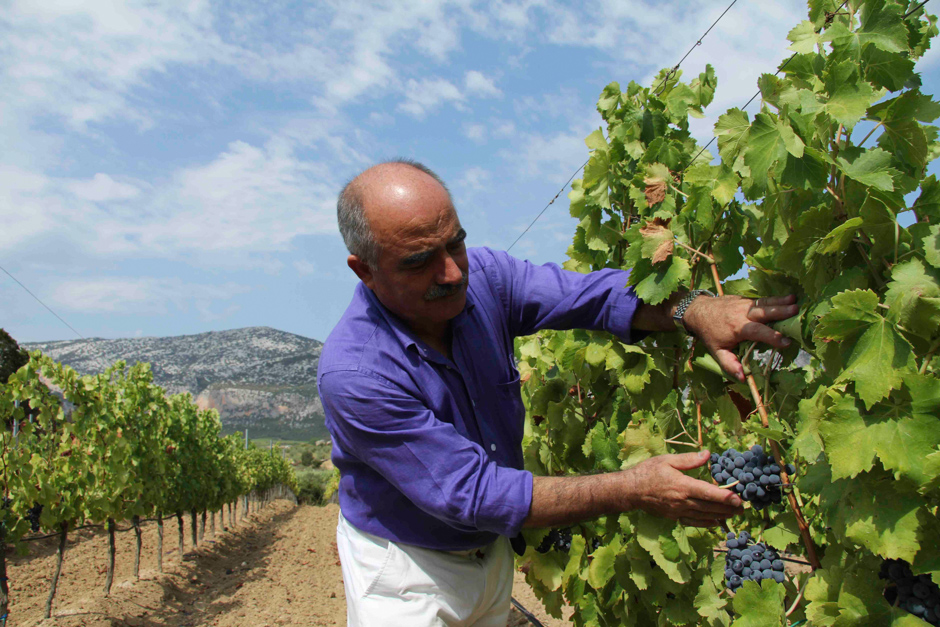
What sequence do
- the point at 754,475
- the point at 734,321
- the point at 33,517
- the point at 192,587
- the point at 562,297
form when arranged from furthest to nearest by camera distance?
1. the point at 192,587
2. the point at 33,517
3. the point at 562,297
4. the point at 734,321
5. the point at 754,475

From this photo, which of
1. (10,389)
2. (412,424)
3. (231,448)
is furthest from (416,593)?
(231,448)

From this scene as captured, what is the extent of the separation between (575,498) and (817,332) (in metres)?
0.82

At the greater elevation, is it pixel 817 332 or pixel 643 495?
pixel 817 332

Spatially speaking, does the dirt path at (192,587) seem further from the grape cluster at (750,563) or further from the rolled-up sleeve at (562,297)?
the grape cluster at (750,563)

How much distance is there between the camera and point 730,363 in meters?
1.92

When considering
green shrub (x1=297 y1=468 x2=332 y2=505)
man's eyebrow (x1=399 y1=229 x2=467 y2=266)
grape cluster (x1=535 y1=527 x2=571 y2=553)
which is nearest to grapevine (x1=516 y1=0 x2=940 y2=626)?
grape cluster (x1=535 y1=527 x2=571 y2=553)

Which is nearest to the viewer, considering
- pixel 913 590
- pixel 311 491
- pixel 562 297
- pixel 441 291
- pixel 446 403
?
pixel 913 590

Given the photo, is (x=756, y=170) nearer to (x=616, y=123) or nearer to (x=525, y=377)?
(x=616, y=123)

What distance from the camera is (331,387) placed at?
216 cm

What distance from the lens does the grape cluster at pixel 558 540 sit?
3285mm

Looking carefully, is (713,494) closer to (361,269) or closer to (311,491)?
(361,269)

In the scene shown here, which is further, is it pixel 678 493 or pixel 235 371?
pixel 235 371

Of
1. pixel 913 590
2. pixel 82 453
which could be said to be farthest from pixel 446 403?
pixel 82 453

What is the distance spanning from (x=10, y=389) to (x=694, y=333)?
8958mm
